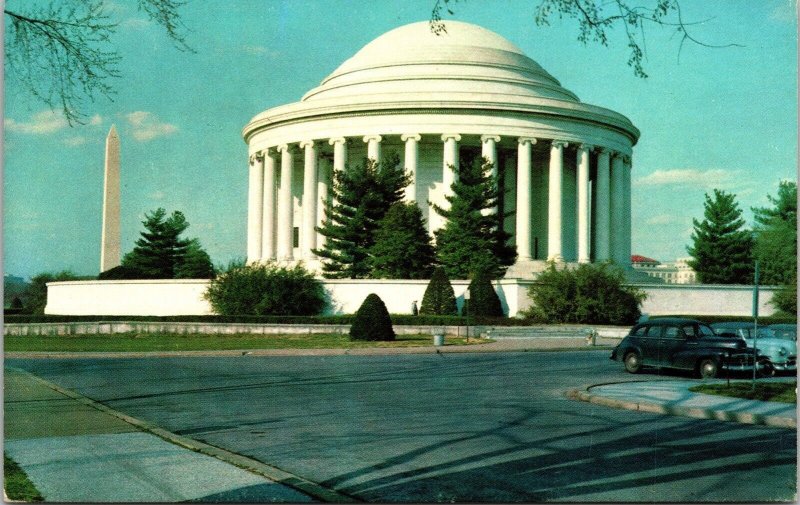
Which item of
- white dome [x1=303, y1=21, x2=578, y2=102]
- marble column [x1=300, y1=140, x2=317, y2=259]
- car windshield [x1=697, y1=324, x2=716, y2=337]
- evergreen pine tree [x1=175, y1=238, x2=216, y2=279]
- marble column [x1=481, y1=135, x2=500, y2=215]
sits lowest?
car windshield [x1=697, y1=324, x2=716, y2=337]

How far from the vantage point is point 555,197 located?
62.4 m

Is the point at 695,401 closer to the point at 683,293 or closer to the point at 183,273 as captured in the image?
the point at 683,293

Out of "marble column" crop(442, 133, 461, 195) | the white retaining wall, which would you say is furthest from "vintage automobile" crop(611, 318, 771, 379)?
"marble column" crop(442, 133, 461, 195)

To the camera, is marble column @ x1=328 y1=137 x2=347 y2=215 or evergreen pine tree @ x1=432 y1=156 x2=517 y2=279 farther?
marble column @ x1=328 y1=137 x2=347 y2=215

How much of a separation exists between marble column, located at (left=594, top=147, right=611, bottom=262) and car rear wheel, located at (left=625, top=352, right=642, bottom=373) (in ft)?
139

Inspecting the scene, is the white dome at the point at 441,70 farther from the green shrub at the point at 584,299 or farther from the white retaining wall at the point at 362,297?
the green shrub at the point at 584,299

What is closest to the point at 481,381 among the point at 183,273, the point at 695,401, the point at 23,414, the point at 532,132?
the point at 695,401

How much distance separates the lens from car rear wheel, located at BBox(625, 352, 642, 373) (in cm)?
2286

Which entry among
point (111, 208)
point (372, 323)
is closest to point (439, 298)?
point (372, 323)

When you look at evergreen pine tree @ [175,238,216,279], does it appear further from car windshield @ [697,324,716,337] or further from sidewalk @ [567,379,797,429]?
sidewalk @ [567,379,797,429]

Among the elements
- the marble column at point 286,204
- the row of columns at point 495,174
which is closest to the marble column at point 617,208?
the row of columns at point 495,174

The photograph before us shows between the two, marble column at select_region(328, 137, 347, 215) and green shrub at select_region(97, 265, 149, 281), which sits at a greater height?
marble column at select_region(328, 137, 347, 215)

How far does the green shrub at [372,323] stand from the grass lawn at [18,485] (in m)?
26.6

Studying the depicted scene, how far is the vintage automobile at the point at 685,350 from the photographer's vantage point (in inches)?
837
